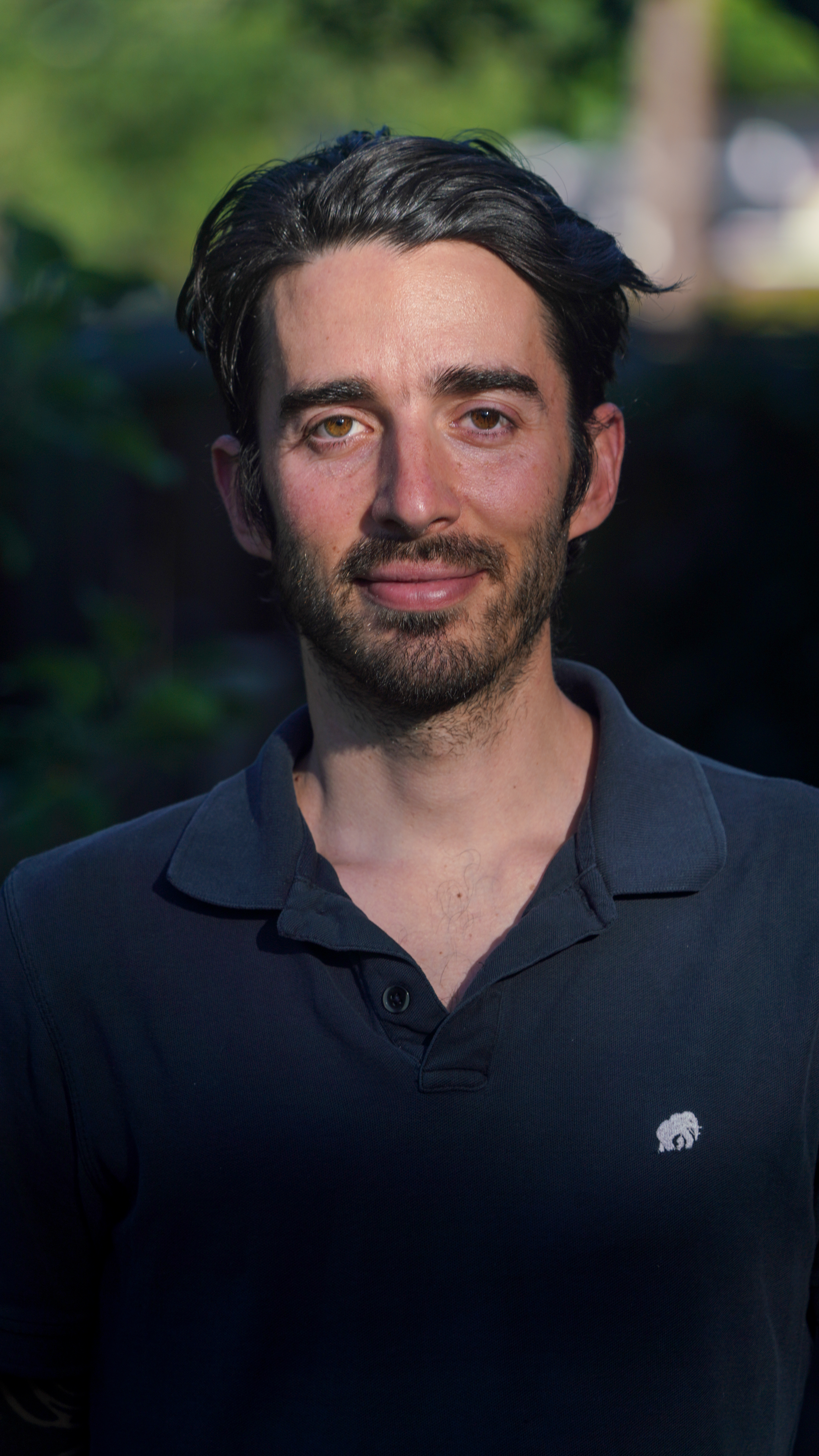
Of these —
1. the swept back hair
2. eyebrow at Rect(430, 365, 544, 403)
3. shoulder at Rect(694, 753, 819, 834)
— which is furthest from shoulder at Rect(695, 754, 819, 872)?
eyebrow at Rect(430, 365, 544, 403)

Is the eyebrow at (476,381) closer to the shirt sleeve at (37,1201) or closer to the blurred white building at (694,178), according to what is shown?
the blurred white building at (694,178)

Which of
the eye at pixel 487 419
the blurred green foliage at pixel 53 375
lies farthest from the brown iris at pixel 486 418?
the blurred green foliage at pixel 53 375

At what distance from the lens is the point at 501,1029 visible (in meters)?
1.70

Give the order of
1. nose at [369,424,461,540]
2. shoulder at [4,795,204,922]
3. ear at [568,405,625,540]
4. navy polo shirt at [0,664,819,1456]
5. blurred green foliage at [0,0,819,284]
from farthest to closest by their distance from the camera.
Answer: blurred green foliage at [0,0,819,284] < ear at [568,405,625,540] < shoulder at [4,795,204,922] < nose at [369,424,461,540] < navy polo shirt at [0,664,819,1456]

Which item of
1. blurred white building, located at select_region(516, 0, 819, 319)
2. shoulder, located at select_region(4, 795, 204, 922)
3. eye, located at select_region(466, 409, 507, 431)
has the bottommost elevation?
shoulder, located at select_region(4, 795, 204, 922)

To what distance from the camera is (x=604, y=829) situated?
1868 mm

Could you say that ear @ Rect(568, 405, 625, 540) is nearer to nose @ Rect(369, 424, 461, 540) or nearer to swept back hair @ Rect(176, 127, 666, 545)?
swept back hair @ Rect(176, 127, 666, 545)

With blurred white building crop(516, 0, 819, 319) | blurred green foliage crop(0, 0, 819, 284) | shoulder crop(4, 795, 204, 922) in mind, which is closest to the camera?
shoulder crop(4, 795, 204, 922)

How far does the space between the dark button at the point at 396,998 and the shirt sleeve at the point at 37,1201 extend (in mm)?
423

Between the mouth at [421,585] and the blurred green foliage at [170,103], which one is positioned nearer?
the mouth at [421,585]

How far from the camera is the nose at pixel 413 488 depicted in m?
1.80

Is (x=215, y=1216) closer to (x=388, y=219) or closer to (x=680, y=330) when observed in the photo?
(x=388, y=219)

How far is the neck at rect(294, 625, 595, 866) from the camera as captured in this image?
6.41 ft

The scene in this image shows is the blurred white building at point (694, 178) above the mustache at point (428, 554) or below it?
above
